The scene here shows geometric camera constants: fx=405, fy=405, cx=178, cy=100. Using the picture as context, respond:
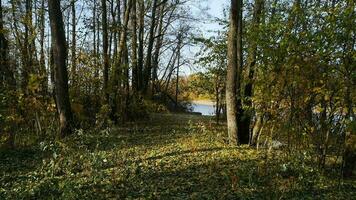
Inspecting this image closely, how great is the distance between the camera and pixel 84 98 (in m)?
13.8

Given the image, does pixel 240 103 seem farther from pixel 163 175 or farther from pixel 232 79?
pixel 163 175

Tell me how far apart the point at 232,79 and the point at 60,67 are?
15.6 feet

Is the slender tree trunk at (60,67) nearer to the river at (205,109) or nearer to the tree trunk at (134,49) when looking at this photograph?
the tree trunk at (134,49)

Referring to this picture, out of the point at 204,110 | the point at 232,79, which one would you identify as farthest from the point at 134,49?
the point at 204,110

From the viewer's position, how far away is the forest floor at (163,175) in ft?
20.6

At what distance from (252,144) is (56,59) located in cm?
580

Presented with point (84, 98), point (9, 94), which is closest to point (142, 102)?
point (84, 98)

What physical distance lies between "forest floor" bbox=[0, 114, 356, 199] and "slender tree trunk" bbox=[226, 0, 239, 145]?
0.62 meters

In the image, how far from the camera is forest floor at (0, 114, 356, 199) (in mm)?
6285

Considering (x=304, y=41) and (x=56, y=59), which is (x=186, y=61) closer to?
(x=56, y=59)

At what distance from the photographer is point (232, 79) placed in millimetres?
10727

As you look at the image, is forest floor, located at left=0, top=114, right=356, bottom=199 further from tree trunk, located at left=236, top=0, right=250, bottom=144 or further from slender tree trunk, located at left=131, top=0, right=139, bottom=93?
slender tree trunk, located at left=131, top=0, right=139, bottom=93

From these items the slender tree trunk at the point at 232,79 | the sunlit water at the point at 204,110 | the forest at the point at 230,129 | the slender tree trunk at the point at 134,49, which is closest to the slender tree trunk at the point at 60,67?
the forest at the point at 230,129

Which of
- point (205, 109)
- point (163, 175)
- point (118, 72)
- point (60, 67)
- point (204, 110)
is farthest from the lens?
point (205, 109)
